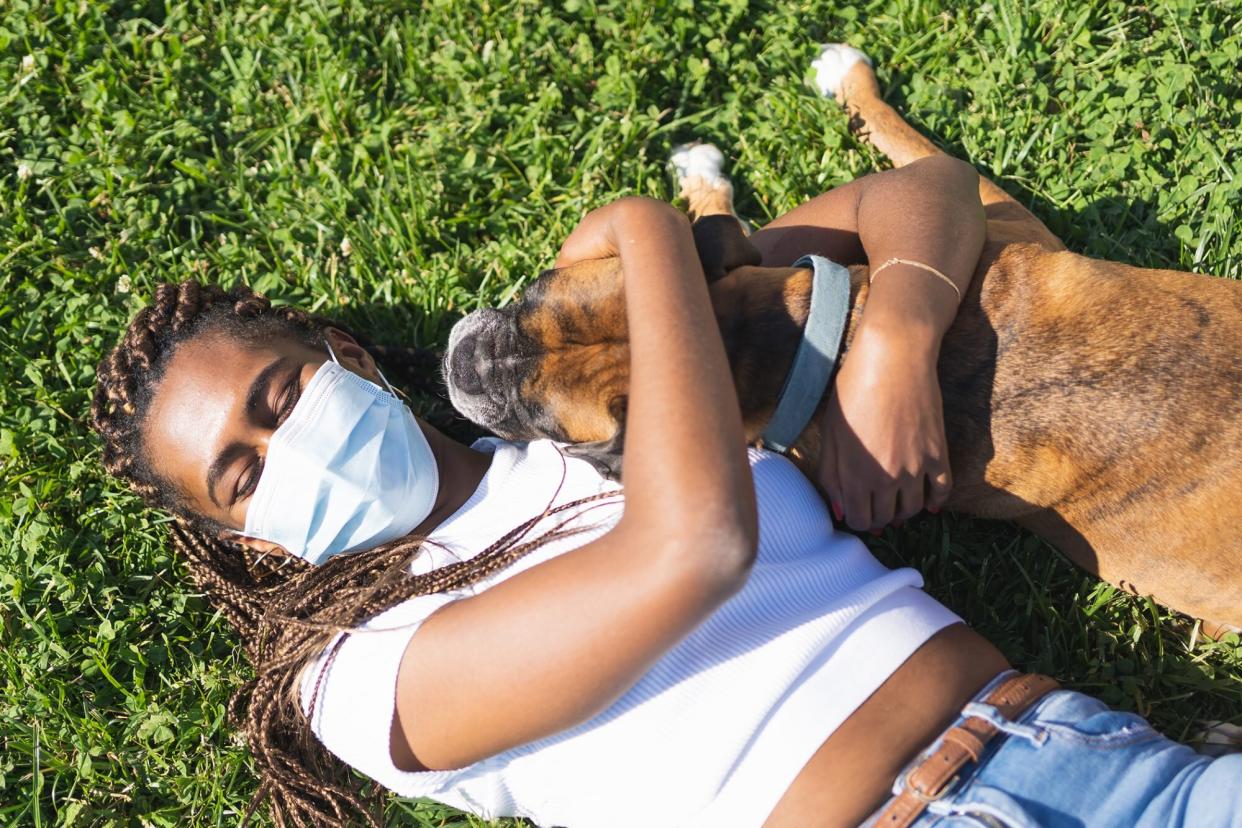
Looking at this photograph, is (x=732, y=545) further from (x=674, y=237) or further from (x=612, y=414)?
(x=674, y=237)

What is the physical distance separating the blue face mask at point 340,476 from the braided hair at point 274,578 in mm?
158

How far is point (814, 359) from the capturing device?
11.7 ft

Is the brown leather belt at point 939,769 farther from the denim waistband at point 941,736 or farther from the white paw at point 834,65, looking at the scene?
the white paw at point 834,65

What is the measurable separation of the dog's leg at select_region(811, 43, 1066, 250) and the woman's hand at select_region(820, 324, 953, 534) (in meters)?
1.67

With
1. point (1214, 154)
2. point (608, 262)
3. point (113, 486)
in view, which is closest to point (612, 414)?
point (608, 262)

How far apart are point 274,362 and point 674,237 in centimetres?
158

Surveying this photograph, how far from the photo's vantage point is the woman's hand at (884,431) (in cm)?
343

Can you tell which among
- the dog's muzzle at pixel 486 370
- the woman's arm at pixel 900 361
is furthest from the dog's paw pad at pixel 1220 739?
the dog's muzzle at pixel 486 370

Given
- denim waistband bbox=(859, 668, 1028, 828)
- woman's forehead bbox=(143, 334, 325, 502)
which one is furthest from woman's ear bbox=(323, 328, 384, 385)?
denim waistband bbox=(859, 668, 1028, 828)

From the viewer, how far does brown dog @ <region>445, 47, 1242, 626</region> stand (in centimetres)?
344

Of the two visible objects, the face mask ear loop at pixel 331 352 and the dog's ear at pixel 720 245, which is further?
the face mask ear loop at pixel 331 352

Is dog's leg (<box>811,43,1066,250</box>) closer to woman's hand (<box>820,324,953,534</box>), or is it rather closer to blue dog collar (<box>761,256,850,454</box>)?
blue dog collar (<box>761,256,850,454</box>)

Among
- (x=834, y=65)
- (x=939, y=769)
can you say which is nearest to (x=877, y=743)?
(x=939, y=769)

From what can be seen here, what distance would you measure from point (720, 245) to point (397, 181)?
7.20 feet
